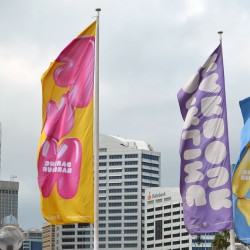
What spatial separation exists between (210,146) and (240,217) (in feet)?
9.01

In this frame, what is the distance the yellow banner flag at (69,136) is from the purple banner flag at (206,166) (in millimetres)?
3249

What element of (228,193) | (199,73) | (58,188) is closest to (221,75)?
(199,73)

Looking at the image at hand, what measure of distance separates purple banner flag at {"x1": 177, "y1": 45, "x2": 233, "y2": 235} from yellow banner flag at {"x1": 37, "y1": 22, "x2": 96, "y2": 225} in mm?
3249

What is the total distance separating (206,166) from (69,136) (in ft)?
15.6

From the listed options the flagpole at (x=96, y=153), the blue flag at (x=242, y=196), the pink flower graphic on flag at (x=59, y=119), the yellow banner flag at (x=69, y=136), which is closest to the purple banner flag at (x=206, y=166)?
the blue flag at (x=242, y=196)

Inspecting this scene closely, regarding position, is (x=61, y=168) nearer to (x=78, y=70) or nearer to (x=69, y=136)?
(x=69, y=136)

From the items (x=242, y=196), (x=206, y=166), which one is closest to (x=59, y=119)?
(x=206, y=166)

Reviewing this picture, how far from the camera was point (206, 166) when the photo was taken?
35656 mm

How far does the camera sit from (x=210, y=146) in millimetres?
35875

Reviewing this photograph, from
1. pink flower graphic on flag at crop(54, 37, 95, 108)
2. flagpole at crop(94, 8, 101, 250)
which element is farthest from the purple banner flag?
pink flower graphic on flag at crop(54, 37, 95, 108)

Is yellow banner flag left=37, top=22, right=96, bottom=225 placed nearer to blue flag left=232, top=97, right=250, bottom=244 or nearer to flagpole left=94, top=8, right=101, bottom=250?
flagpole left=94, top=8, right=101, bottom=250

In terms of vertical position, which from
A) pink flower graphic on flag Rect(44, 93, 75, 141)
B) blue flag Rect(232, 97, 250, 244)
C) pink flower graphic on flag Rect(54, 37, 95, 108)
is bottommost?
blue flag Rect(232, 97, 250, 244)

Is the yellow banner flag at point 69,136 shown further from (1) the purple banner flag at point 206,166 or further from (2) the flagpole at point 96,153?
(1) the purple banner flag at point 206,166

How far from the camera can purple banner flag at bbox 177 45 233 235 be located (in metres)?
35.4
